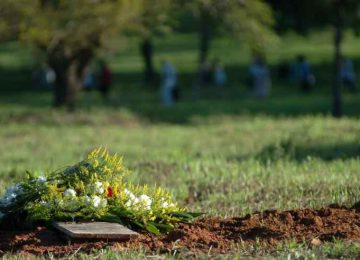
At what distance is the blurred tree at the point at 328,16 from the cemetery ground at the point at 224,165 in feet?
5.74

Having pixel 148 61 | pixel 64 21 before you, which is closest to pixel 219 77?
pixel 148 61

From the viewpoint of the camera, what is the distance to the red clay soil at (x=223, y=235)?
7516mm

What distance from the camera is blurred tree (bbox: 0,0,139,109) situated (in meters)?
24.2

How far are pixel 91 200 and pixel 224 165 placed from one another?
19.6ft

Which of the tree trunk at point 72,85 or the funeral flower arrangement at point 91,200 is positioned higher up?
the funeral flower arrangement at point 91,200

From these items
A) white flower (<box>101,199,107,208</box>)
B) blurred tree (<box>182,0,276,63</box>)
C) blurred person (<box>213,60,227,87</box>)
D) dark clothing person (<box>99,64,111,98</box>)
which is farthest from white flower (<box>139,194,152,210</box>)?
blurred person (<box>213,60,227,87</box>)

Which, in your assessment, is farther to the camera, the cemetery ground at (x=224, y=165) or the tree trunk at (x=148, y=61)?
the tree trunk at (x=148, y=61)

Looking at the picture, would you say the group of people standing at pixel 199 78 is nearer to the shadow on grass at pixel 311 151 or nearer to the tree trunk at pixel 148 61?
the tree trunk at pixel 148 61

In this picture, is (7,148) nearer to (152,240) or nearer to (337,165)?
(337,165)

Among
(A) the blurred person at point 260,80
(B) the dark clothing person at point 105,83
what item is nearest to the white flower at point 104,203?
(A) the blurred person at point 260,80

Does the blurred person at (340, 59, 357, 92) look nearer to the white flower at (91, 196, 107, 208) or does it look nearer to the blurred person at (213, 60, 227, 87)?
the blurred person at (213, 60, 227, 87)

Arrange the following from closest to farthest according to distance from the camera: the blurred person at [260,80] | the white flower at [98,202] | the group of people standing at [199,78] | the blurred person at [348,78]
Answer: the white flower at [98,202], the group of people standing at [199,78], the blurred person at [260,80], the blurred person at [348,78]

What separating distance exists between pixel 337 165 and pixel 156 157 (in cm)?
386

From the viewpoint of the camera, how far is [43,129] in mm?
23453
